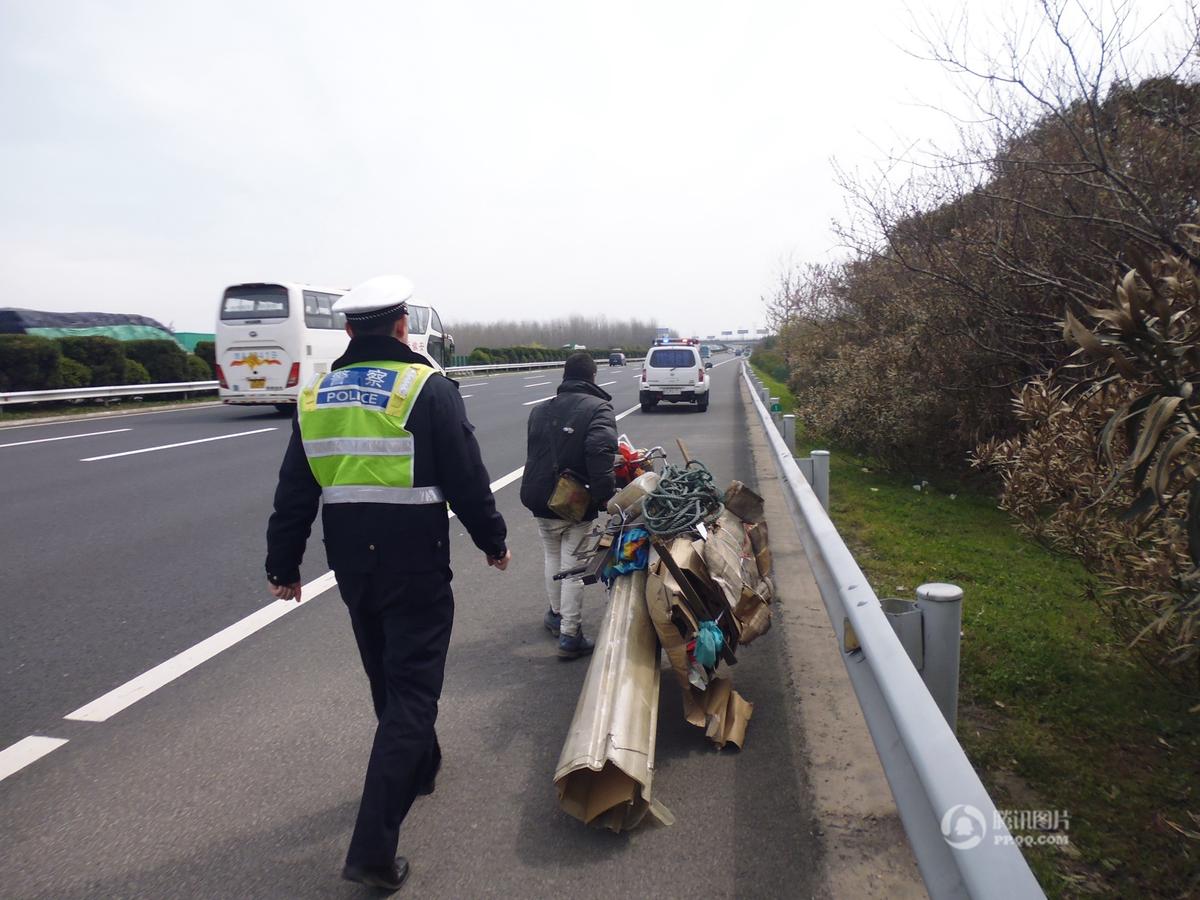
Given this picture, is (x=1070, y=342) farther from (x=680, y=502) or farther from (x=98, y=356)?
(x=98, y=356)

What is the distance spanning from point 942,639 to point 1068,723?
61.2 inches

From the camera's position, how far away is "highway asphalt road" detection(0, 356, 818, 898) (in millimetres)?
2879

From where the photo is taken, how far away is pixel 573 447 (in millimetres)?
4828

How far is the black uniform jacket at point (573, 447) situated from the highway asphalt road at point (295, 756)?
2.98 ft

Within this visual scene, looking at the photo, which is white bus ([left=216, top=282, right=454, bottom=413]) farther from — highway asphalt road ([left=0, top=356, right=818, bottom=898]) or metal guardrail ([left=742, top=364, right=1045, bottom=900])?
metal guardrail ([left=742, top=364, right=1045, bottom=900])

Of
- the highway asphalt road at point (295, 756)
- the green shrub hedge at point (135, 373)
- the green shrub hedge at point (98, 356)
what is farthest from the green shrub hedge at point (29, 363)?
the highway asphalt road at point (295, 756)

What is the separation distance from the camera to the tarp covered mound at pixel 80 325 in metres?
23.4

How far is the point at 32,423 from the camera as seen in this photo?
→ 17.6 metres

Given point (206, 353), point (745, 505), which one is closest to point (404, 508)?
point (745, 505)

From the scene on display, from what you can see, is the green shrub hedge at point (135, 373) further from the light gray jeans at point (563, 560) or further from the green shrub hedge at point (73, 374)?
the light gray jeans at point (563, 560)

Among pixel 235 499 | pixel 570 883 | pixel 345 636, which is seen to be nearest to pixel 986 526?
pixel 345 636

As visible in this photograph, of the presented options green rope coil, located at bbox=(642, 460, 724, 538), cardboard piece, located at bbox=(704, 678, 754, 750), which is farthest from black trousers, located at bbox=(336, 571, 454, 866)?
green rope coil, located at bbox=(642, 460, 724, 538)

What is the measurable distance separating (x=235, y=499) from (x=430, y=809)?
6883mm

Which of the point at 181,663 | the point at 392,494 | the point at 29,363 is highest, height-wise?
the point at 392,494
